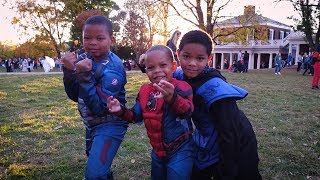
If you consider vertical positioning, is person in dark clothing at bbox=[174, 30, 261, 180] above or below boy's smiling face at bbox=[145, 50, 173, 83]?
below

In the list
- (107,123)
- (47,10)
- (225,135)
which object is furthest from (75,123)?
(47,10)

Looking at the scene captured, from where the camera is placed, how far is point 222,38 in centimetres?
2873

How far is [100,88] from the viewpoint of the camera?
2.84 meters

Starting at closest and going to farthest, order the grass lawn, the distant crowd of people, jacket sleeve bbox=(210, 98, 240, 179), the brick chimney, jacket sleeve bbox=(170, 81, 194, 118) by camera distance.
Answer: jacket sleeve bbox=(210, 98, 240, 179)
jacket sleeve bbox=(170, 81, 194, 118)
the grass lawn
the brick chimney
the distant crowd of people

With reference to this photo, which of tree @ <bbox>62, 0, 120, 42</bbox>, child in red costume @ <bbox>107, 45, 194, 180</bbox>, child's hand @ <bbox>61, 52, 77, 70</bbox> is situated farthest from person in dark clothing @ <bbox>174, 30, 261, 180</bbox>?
tree @ <bbox>62, 0, 120, 42</bbox>

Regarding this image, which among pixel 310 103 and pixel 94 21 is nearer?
pixel 94 21

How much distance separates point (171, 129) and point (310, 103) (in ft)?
30.1

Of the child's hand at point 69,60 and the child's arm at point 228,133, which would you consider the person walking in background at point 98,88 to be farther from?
the child's arm at point 228,133

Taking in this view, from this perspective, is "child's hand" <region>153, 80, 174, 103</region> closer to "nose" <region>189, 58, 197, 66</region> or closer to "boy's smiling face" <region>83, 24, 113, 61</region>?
"nose" <region>189, 58, 197, 66</region>

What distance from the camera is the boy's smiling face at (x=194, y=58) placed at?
255cm

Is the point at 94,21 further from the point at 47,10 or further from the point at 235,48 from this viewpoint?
the point at 235,48

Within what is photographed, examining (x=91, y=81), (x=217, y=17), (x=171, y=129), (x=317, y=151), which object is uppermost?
(x=217, y=17)

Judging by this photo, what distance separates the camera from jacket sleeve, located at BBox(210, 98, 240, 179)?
2.28 metres

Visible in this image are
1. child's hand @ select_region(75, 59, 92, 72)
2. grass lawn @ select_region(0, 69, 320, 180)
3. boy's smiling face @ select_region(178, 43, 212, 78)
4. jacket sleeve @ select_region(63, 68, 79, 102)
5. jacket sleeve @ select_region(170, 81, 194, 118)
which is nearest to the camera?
jacket sleeve @ select_region(170, 81, 194, 118)
